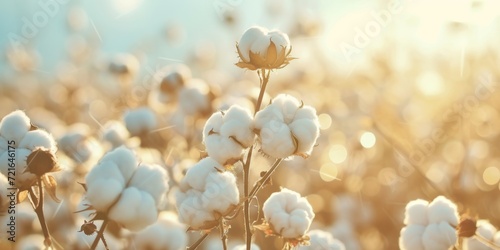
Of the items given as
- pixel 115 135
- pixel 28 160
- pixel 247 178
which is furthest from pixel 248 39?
pixel 115 135

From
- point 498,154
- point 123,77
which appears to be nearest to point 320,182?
point 498,154

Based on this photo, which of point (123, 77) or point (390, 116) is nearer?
point (123, 77)

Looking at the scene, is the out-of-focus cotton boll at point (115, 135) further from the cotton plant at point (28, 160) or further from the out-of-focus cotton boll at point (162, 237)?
the cotton plant at point (28, 160)

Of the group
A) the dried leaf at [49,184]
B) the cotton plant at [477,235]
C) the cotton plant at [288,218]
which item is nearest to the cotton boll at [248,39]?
the cotton plant at [288,218]

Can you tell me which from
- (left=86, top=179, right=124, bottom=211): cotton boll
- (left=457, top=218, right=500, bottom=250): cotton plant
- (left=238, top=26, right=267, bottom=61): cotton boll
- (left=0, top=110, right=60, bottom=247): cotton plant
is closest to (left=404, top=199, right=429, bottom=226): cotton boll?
(left=457, top=218, right=500, bottom=250): cotton plant

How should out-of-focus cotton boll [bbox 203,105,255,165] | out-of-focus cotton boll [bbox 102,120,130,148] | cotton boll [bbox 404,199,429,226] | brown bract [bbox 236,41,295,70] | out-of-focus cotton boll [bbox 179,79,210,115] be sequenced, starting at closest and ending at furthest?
out-of-focus cotton boll [bbox 203,105,255,165] < brown bract [bbox 236,41,295,70] < cotton boll [bbox 404,199,429,226] < out-of-focus cotton boll [bbox 102,120,130,148] < out-of-focus cotton boll [bbox 179,79,210,115]

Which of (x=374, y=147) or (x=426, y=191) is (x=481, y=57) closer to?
(x=374, y=147)

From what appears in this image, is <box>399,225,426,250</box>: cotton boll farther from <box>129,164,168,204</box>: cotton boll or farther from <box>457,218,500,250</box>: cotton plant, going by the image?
<box>129,164,168,204</box>: cotton boll
